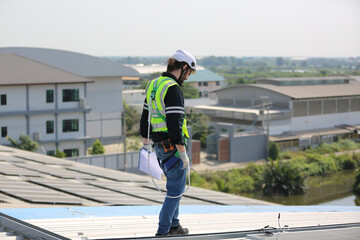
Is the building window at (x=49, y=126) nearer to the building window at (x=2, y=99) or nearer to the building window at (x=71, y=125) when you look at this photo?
the building window at (x=71, y=125)

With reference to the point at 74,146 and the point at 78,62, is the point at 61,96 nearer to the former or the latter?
the point at 74,146

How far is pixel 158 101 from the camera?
3.86 m

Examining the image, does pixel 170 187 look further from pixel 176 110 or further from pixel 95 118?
pixel 95 118

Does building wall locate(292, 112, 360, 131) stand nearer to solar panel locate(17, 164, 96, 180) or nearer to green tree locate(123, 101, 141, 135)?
green tree locate(123, 101, 141, 135)

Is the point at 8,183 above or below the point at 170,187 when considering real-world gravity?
below

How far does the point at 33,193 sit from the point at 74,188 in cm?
124

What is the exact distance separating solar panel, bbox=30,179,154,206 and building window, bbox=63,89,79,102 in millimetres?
19528

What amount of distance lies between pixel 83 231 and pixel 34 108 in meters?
24.1

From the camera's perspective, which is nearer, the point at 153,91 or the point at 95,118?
the point at 153,91

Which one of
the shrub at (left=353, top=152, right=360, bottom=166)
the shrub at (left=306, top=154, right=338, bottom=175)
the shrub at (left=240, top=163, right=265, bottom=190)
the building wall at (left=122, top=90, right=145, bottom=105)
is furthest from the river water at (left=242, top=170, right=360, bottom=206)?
the building wall at (left=122, top=90, right=145, bottom=105)

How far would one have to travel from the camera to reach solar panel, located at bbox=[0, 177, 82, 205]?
693cm

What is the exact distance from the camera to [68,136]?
28.4m

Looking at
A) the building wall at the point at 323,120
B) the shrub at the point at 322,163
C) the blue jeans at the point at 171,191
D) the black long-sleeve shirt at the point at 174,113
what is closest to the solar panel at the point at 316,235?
the blue jeans at the point at 171,191

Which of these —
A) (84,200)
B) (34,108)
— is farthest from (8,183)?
(34,108)
